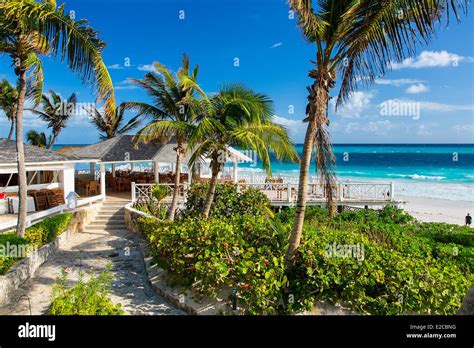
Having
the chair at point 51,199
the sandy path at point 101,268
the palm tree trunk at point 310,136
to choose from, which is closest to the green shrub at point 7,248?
the sandy path at point 101,268

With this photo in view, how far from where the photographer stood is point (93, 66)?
8336 millimetres

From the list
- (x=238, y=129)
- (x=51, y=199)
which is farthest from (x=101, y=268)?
(x=51, y=199)

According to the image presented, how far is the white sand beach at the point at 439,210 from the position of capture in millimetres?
21697

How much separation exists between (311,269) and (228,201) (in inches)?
255

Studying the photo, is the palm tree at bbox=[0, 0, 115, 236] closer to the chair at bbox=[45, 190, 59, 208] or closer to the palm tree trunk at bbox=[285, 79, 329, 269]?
the palm tree trunk at bbox=[285, 79, 329, 269]

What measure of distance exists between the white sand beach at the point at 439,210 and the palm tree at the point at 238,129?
16950 millimetres

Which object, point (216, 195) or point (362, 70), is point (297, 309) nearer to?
point (362, 70)

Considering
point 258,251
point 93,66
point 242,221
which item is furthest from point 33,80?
point 258,251

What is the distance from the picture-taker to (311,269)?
5609 millimetres

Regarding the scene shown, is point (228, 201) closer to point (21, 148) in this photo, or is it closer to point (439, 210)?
point (21, 148)

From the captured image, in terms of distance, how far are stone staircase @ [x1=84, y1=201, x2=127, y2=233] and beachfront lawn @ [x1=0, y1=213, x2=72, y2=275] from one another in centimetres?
167

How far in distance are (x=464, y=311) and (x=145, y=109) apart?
11.4 meters

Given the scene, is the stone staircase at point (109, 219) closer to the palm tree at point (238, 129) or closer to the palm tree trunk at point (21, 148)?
the palm tree trunk at point (21, 148)

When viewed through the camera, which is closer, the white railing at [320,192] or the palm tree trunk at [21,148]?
the palm tree trunk at [21,148]
